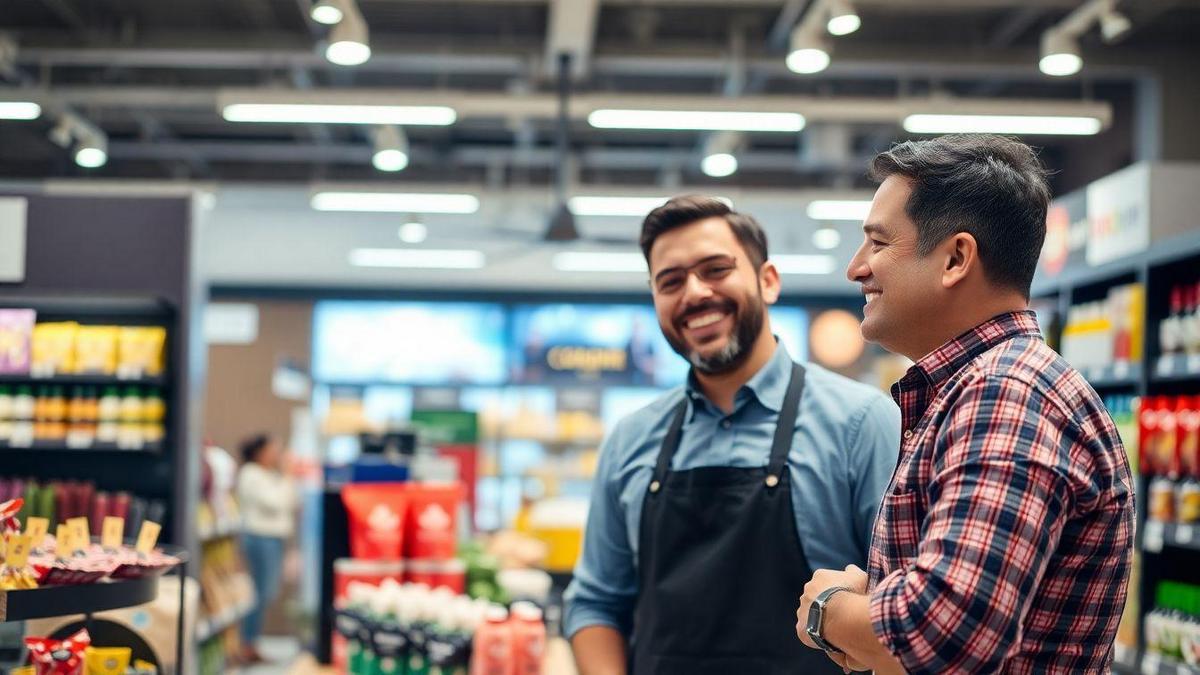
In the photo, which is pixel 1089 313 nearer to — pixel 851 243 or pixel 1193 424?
pixel 1193 424

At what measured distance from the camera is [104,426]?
20.1 feet

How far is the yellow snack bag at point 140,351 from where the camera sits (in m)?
6.14

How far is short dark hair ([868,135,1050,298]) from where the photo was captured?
5.21ft

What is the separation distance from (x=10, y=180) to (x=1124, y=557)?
13768 mm

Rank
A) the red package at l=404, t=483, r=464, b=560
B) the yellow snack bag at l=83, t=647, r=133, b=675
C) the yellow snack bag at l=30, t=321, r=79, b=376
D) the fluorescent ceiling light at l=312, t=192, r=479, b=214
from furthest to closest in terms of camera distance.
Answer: the fluorescent ceiling light at l=312, t=192, r=479, b=214
the yellow snack bag at l=30, t=321, r=79, b=376
the red package at l=404, t=483, r=464, b=560
the yellow snack bag at l=83, t=647, r=133, b=675

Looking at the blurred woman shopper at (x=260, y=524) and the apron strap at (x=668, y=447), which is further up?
the apron strap at (x=668, y=447)

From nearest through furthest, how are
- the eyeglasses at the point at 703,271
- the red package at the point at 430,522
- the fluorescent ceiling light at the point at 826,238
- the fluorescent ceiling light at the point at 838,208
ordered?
1. the eyeglasses at the point at 703,271
2. the red package at the point at 430,522
3. the fluorescent ceiling light at the point at 838,208
4. the fluorescent ceiling light at the point at 826,238

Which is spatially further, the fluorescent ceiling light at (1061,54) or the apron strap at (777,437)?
the fluorescent ceiling light at (1061,54)

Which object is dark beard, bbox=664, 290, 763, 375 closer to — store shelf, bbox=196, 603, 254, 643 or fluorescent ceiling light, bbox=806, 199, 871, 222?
store shelf, bbox=196, 603, 254, 643

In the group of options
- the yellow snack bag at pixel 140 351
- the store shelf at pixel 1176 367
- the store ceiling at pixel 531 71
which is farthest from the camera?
the store ceiling at pixel 531 71

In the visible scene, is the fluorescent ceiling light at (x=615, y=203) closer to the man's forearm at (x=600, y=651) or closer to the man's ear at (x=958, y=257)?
the man's forearm at (x=600, y=651)

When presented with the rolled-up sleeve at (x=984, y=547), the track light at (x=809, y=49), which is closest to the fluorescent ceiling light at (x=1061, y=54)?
the track light at (x=809, y=49)

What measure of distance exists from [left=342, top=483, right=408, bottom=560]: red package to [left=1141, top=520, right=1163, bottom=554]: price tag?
2.81m

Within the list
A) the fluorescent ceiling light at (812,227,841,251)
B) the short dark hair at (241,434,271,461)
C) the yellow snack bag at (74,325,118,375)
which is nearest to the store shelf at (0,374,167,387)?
the yellow snack bag at (74,325,118,375)
